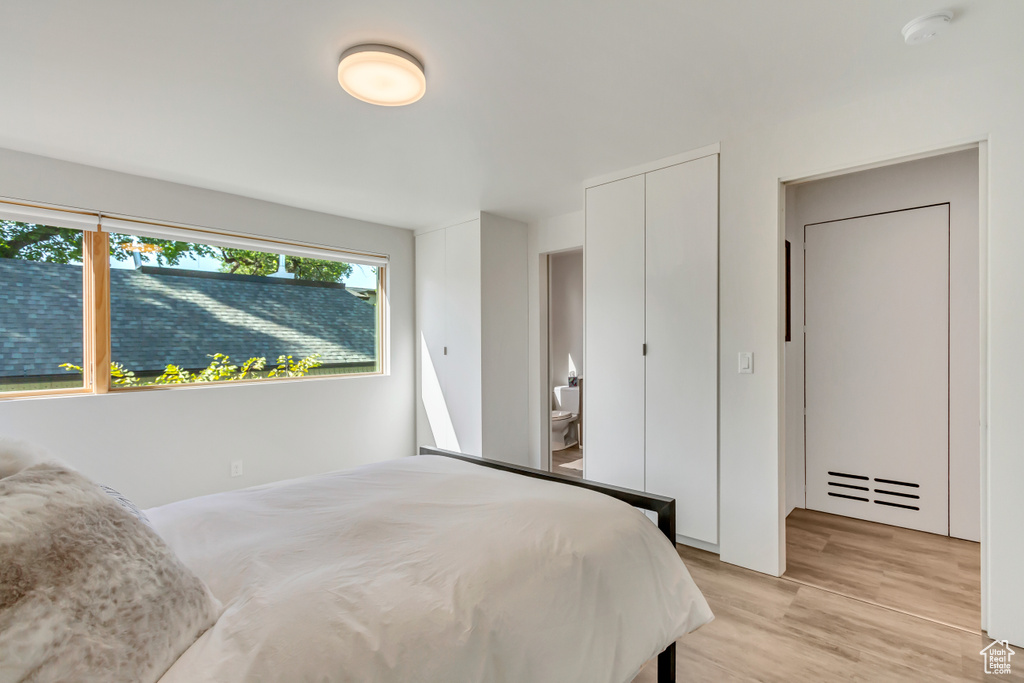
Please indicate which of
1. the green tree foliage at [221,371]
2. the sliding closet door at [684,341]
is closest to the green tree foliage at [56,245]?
the green tree foliage at [221,371]

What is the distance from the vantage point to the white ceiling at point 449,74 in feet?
5.64

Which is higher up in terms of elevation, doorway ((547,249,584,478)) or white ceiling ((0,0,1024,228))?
white ceiling ((0,0,1024,228))

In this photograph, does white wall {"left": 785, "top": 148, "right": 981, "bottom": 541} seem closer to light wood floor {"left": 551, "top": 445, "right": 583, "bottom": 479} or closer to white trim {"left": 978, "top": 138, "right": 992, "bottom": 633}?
white trim {"left": 978, "top": 138, "right": 992, "bottom": 633}

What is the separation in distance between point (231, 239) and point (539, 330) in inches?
107

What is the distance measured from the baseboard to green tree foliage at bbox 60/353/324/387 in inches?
130

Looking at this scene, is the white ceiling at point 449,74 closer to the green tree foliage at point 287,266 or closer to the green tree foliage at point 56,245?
the green tree foliage at point 56,245

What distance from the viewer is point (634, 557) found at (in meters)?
1.55

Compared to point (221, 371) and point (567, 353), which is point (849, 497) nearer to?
point (567, 353)

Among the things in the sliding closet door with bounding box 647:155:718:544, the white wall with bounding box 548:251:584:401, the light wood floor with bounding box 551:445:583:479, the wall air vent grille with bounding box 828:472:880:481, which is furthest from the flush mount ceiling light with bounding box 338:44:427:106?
the white wall with bounding box 548:251:584:401

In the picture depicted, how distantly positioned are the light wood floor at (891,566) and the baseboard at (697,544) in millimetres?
386

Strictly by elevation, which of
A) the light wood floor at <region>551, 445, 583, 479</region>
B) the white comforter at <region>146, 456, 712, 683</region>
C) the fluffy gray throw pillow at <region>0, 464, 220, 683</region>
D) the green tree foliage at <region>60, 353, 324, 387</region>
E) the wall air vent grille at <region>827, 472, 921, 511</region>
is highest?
the green tree foliage at <region>60, 353, 324, 387</region>

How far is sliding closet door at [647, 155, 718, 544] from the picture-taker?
9.49 feet

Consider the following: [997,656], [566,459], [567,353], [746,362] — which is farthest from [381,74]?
[567,353]

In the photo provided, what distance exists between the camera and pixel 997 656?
1927mm
